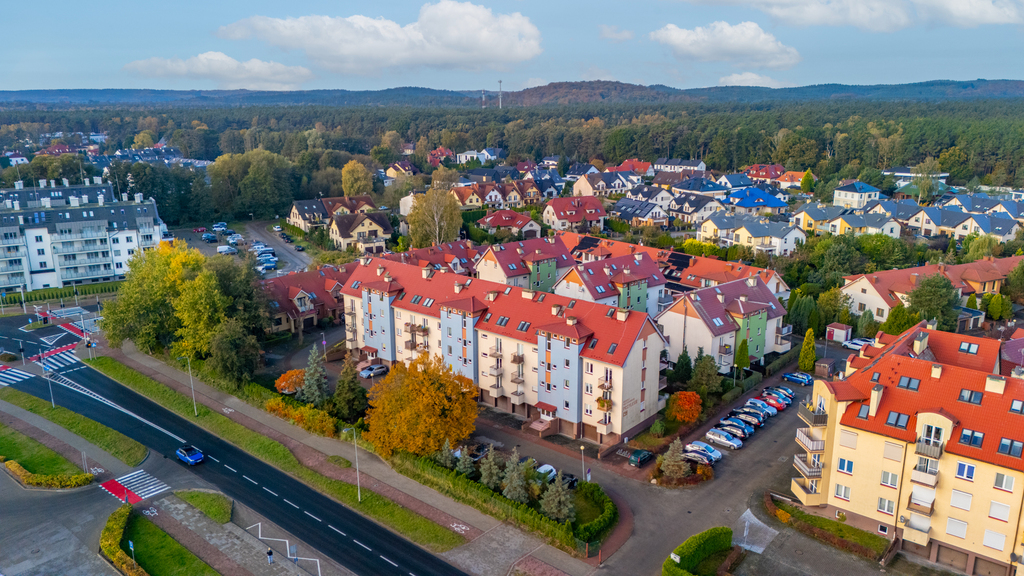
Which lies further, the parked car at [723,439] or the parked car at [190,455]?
the parked car at [723,439]

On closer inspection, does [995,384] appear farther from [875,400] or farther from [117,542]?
[117,542]

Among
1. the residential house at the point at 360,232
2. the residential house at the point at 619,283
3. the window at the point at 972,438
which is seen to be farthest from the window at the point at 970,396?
the residential house at the point at 360,232

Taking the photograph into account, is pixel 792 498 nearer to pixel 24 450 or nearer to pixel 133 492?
pixel 133 492

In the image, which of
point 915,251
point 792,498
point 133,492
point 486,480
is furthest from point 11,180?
point 915,251

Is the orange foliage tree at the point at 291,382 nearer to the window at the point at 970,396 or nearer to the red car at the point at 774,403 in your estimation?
the red car at the point at 774,403

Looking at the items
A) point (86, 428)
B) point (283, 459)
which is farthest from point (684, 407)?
point (86, 428)

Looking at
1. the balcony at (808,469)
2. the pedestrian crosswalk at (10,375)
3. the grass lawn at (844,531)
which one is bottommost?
the grass lawn at (844,531)
